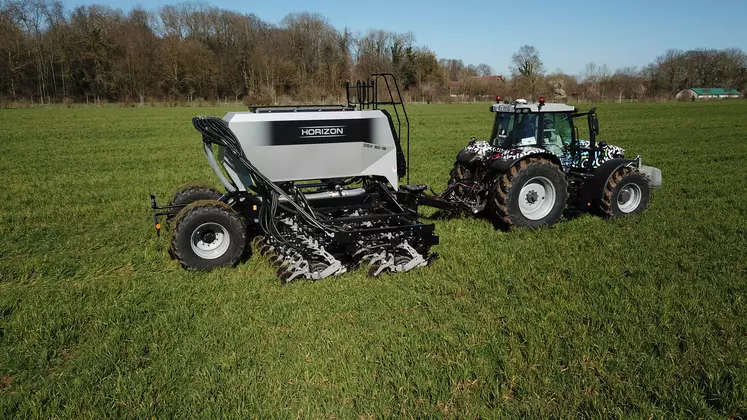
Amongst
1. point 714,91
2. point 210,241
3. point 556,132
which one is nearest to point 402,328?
point 210,241

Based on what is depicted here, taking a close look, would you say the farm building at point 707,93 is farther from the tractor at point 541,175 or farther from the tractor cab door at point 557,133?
the tractor cab door at point 557,133

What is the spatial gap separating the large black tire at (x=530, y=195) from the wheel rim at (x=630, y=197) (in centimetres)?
142

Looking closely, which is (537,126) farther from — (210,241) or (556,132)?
(210,241)

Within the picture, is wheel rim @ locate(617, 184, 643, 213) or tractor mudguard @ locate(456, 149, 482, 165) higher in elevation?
tractor mudguard @ locate(456, 149, 482, 165)

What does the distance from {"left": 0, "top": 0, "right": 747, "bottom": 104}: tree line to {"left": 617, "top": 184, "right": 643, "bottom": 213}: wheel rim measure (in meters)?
34.8

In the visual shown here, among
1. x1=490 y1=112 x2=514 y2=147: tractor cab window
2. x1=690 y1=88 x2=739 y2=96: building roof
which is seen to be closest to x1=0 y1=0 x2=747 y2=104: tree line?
x1=690 y1=88 x2=739 y2=96: building roof

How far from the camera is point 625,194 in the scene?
888 centimetres

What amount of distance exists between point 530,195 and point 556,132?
4.32 ft

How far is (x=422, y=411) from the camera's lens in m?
3.69

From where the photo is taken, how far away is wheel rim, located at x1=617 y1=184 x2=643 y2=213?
880 cm

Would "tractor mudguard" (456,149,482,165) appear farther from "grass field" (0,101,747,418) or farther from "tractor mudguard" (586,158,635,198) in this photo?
"tractor mudguard" (586,158,635,198)

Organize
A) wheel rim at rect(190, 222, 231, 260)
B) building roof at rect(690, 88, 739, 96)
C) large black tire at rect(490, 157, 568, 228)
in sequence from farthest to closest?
building roof at rect(690, 88, 739, 96), large black tire at rect(490, 157, 568, 228), wheel rim at rect(190, 222, 231, 260)

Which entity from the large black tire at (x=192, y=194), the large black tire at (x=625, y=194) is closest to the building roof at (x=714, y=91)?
the large black tire at (x=625, y=194)

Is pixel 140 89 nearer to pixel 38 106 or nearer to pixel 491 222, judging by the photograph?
pixel 38 106
